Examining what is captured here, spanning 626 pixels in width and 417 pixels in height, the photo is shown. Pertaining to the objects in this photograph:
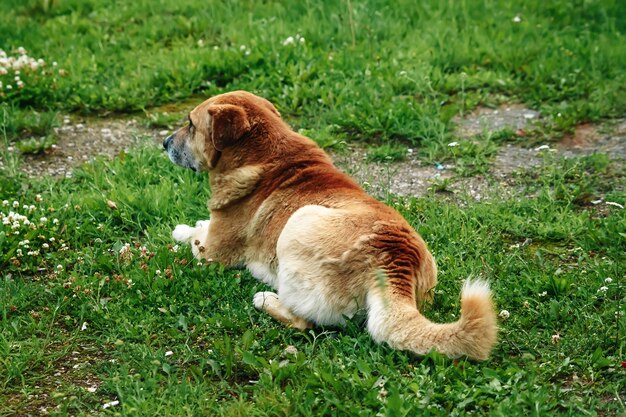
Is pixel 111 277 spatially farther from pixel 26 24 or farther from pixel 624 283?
pixel 26 24

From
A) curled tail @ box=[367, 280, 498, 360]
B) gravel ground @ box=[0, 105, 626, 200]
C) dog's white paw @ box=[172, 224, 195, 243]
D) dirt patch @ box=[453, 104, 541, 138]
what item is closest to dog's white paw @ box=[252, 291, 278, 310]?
curled tail @ box=[367, 280, 498, 360]

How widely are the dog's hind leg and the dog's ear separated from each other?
1030 mm

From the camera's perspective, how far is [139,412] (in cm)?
402

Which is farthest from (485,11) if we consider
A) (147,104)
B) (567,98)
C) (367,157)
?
(147,104)

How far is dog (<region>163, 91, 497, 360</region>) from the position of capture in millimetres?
4234

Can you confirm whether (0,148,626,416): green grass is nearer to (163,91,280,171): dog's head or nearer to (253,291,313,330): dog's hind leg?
(253,291,313,330): dog's hind leg

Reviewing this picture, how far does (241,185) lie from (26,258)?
148cm

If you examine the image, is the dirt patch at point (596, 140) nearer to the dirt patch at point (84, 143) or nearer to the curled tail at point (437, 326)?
the curled tail at point (437, 326)

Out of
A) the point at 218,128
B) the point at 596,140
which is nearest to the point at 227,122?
the point at 218,128

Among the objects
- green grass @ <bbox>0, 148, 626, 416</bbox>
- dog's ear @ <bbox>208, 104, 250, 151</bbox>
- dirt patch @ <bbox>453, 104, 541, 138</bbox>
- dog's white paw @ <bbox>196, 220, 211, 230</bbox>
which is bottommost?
dirt patch @ <bbox>453, 104, 541, 138</bbox>

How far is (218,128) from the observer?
17.6ft

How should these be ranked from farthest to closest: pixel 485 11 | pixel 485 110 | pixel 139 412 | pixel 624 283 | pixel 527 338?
1. pixel 485 11
2. pixel 485 110
3. pixel 624 283
4. pixel 527 338
5. pixel 139 412

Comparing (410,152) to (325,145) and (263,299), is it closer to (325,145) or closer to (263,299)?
(325,145)

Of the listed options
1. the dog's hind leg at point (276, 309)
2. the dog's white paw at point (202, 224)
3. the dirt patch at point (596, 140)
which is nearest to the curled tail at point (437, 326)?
the dog's hind leg at point (276, 309)
